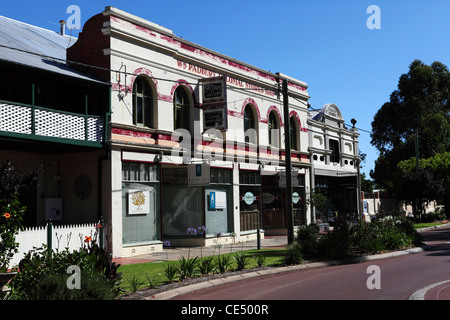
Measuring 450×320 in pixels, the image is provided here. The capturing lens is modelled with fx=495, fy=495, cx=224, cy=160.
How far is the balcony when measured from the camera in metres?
14.4

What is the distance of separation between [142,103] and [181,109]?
91.4 inches

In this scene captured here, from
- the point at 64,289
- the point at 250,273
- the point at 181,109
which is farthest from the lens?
the point at 181,109

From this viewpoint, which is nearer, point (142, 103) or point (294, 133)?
point (142, 103)

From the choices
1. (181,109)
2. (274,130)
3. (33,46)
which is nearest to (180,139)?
(181,109)

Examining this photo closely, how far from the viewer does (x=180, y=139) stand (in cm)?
2011

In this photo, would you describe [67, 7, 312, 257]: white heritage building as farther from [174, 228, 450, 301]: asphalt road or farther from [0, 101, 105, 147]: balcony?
[174, 228, 450, 301]: asphalt road

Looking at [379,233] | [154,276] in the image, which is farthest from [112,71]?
[379,233]

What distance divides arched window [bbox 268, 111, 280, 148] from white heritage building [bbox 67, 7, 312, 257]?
0.18ft

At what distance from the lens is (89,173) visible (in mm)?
17359

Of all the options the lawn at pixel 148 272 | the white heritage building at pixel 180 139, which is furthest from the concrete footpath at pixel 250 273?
the white heritage building at pixel 180 139

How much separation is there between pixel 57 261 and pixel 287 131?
10.1m

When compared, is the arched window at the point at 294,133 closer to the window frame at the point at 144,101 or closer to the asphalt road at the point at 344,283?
the window frame at the point at 144,101

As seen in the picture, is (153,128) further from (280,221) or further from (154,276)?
(280,221)

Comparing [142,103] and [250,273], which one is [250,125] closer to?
[142,103]
